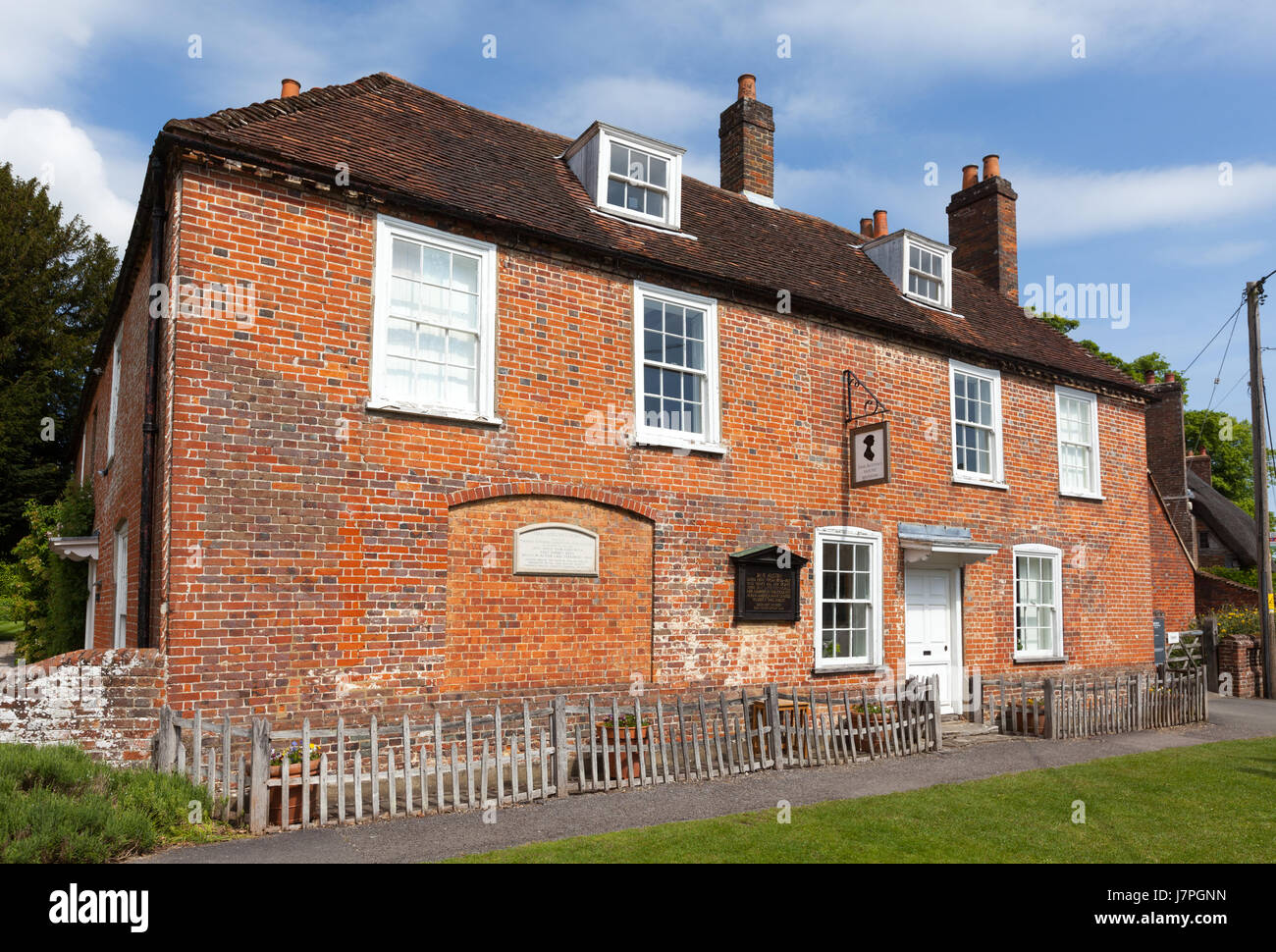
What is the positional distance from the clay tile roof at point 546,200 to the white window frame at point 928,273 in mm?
255

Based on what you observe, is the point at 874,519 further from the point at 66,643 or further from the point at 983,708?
the point at 66,643

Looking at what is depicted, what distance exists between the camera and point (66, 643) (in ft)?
50.0

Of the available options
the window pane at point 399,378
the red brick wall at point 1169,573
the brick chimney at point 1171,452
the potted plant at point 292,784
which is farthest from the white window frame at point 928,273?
the brick chimney at point 1171,452

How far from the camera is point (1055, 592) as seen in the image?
54.4 feet

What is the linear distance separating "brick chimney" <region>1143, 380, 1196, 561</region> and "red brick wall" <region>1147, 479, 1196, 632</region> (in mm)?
3353

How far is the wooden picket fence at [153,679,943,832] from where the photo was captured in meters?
7.62

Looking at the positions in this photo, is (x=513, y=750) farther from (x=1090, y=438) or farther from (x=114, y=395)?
(x=1090, y=438)

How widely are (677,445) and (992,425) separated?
728 cm

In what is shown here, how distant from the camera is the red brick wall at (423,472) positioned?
28.5 ft

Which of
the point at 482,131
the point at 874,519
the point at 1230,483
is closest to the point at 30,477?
the point at 482,131

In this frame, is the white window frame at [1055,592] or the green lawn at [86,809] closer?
the green lawn at [86,809]

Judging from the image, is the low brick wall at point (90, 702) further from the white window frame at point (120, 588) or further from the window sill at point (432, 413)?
the window sill at point (432, 413)

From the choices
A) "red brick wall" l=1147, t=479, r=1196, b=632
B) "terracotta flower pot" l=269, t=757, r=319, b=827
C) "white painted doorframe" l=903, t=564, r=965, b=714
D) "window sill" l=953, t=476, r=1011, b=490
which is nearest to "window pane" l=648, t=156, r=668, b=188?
"window sill" l=953, t=476, r=1011, b=490
